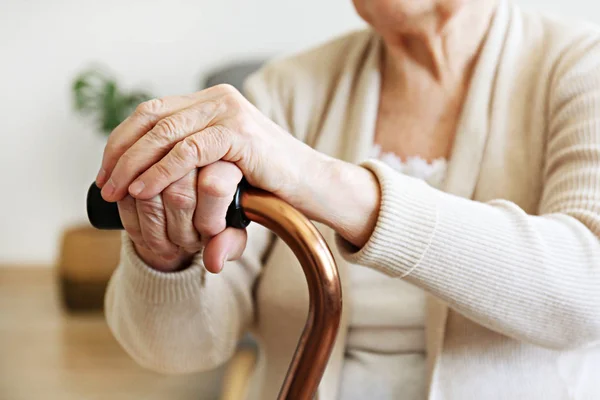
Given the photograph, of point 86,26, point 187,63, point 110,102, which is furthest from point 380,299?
point 86,26

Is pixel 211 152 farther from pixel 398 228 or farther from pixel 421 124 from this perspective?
pixel 421 124

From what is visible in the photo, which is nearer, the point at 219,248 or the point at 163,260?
the point at 219,248

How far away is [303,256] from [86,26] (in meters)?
2.30

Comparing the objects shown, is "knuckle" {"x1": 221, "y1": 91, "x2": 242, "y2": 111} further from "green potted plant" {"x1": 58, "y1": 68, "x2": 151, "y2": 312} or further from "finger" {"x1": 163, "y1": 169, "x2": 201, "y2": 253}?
"green potted plant" {"x1": 58, "y1": 68, "x2": 151, "y2": 312}

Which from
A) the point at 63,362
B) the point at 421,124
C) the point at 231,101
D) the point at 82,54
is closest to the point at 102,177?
the point at 231,101

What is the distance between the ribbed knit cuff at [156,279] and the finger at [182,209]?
12 cm

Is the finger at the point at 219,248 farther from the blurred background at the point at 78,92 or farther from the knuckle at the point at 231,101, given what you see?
the blurred background at the point at 78,92

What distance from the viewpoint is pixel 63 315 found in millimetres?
2482

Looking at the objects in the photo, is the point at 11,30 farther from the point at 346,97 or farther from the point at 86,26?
the point at 346,97

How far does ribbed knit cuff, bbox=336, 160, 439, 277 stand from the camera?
0.62 m

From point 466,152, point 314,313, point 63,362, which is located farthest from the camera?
point 63,362

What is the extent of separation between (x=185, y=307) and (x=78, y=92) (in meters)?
1.72

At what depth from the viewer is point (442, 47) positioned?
896 millimetres

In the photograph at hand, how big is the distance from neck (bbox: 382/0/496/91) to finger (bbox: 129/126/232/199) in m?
0.40
